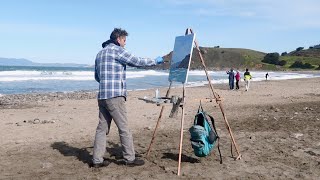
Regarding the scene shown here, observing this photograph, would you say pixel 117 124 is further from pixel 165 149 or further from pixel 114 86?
pixel 165 149

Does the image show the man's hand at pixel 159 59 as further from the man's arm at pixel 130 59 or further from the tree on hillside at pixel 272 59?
the tree on hillside at pixel 272 59

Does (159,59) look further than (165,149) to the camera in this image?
No

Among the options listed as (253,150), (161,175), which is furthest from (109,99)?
(253,150)

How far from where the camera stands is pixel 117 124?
7.27m

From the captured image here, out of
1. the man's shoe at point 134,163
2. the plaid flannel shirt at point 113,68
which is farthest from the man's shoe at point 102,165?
the plaid flannel shirt at point 113,68

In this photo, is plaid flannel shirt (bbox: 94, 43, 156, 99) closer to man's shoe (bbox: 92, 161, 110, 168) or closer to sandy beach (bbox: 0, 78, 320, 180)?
man's shoe (bbox: 92, 161, 110, 168)

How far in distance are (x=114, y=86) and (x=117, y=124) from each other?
660 mm

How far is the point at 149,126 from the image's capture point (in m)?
11.8

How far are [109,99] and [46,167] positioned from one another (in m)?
1.64

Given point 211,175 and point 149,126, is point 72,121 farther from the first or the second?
point 211,175

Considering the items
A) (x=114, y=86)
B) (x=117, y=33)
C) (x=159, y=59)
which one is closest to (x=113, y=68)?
(x=114, y=86)

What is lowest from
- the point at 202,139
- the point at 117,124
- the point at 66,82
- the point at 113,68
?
the point at 66,82

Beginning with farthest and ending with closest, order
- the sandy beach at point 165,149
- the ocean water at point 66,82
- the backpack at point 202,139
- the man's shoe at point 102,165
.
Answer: the ocean water at point 66,82 < the backpack at point 202,139 < the man's shoe at point 102,165 < the sandy beach at point 165,149

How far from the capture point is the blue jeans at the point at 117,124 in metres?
7.18
